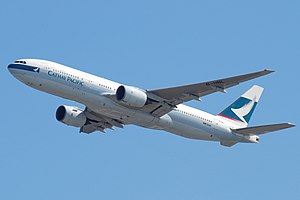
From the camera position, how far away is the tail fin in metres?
63.9

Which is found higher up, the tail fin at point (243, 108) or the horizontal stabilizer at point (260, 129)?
the tail fin at point (243, 108)

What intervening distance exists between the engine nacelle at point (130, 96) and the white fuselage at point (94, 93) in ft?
3.24

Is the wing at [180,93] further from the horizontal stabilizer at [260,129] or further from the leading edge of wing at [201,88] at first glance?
the horizontal stabilizer at [260,129]

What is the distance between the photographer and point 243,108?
65562 mm

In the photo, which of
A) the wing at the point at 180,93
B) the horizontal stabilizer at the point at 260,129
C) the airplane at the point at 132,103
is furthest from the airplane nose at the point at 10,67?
the horizontal stabilizer at the point at 260,129

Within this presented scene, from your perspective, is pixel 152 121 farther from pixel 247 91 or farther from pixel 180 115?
pixel 247 91

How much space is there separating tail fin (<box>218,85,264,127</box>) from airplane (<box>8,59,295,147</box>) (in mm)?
2151

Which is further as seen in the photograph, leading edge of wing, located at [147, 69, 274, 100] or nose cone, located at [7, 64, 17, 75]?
nose cone, located at [7, 64, 17, 75]

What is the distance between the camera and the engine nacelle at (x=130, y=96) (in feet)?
178

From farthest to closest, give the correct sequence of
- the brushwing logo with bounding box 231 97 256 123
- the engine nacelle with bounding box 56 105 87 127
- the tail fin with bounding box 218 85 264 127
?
the brushwing logo with bounding box 231 97 256 123 → the tail fin with bounding box 218 85 264 127 → the engine nacelle with bounding box 56 105 87 127

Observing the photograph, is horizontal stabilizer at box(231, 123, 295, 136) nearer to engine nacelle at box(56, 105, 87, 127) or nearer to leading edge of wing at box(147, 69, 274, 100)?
leading edge of wing at box(147, 69, 274, 100)

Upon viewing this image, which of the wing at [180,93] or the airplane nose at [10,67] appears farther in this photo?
the airplane nose at [10,67]

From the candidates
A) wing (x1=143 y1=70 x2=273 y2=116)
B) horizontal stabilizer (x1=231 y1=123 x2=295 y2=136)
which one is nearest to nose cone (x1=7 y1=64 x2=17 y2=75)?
wing (x1=143 y1=70 x2=273 y2=116)

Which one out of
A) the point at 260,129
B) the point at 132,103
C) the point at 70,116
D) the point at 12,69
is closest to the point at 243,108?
the point at 260,129
